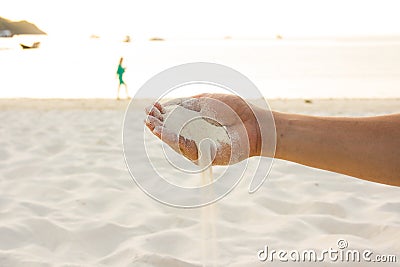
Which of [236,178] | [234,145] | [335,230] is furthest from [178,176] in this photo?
[234,145]

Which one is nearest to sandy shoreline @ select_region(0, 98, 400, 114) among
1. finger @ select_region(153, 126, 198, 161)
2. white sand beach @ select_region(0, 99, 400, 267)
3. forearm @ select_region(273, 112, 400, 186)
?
white sand beach @ select_region(0, 99, 400, 267)

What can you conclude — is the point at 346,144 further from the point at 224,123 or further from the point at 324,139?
the point at 224,123

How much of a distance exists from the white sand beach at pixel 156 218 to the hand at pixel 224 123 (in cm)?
60

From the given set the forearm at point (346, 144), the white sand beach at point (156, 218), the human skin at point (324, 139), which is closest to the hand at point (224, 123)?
the human skin at point (324, 139)

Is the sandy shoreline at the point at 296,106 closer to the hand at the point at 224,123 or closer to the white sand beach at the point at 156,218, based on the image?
the white sand beach at the point at 156,218

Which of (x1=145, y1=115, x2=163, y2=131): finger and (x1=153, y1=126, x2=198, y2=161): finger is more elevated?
(x1=145, y1=115, x2=163, y2=131): finger

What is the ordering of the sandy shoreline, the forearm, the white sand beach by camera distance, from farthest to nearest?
the sandy shoreline, the white sand beach, the forearm

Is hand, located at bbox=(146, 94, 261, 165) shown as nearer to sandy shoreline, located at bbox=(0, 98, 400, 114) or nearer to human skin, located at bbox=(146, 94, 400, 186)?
human skin, located at bbox=(146, 94, 400, 186)

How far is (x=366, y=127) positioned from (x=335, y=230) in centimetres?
93

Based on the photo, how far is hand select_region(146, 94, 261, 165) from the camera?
1773 mm

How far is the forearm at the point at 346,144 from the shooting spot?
67.4 inches

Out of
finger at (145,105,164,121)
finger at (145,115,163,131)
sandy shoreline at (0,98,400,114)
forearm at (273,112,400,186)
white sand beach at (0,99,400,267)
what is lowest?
sandy shoreline at (0,98,400,114)

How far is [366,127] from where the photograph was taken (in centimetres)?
174

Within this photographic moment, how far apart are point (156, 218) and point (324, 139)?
4.15ft
